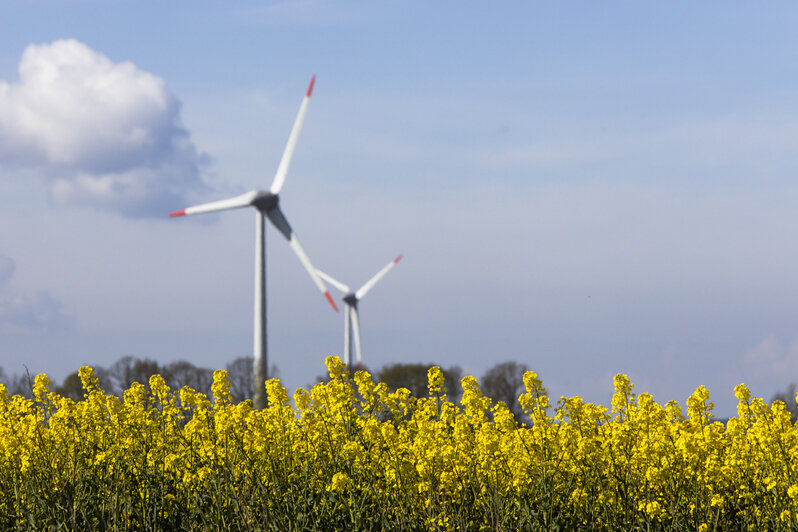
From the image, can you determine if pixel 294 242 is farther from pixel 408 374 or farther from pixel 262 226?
pixel 408 374

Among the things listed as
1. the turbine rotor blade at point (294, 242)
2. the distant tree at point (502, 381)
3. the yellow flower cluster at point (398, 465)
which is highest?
the turbine rotor blade at point (294, 242)

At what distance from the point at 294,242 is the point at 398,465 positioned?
3922 centimetres

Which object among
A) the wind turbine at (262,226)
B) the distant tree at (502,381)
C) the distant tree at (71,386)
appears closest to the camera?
the wind turbine at (262,226)

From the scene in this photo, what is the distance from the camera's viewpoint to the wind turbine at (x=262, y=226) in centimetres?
4569

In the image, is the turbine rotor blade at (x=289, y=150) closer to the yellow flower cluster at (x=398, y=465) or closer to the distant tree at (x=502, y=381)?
the distant tree at (x=502, y=381)

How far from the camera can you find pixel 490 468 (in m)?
9.78

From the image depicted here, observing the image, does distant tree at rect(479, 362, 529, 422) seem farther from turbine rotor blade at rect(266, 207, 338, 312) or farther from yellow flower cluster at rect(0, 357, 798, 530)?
yellow flower cluster at rect(0, 357, 798, 530)

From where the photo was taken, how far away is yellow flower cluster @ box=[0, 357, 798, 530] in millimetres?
9445

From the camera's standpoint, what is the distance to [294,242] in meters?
48.1

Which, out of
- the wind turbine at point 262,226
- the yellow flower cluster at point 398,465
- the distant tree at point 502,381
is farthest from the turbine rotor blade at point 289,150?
the yellow flower cluster at point 398,465

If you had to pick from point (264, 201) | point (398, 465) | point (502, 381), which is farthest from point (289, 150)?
point (398, 465)

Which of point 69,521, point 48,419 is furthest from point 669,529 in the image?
point 48,419

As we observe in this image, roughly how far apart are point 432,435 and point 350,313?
176ft

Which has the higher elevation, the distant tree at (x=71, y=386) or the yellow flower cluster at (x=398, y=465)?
the distant tree at (x=71, y=386)
